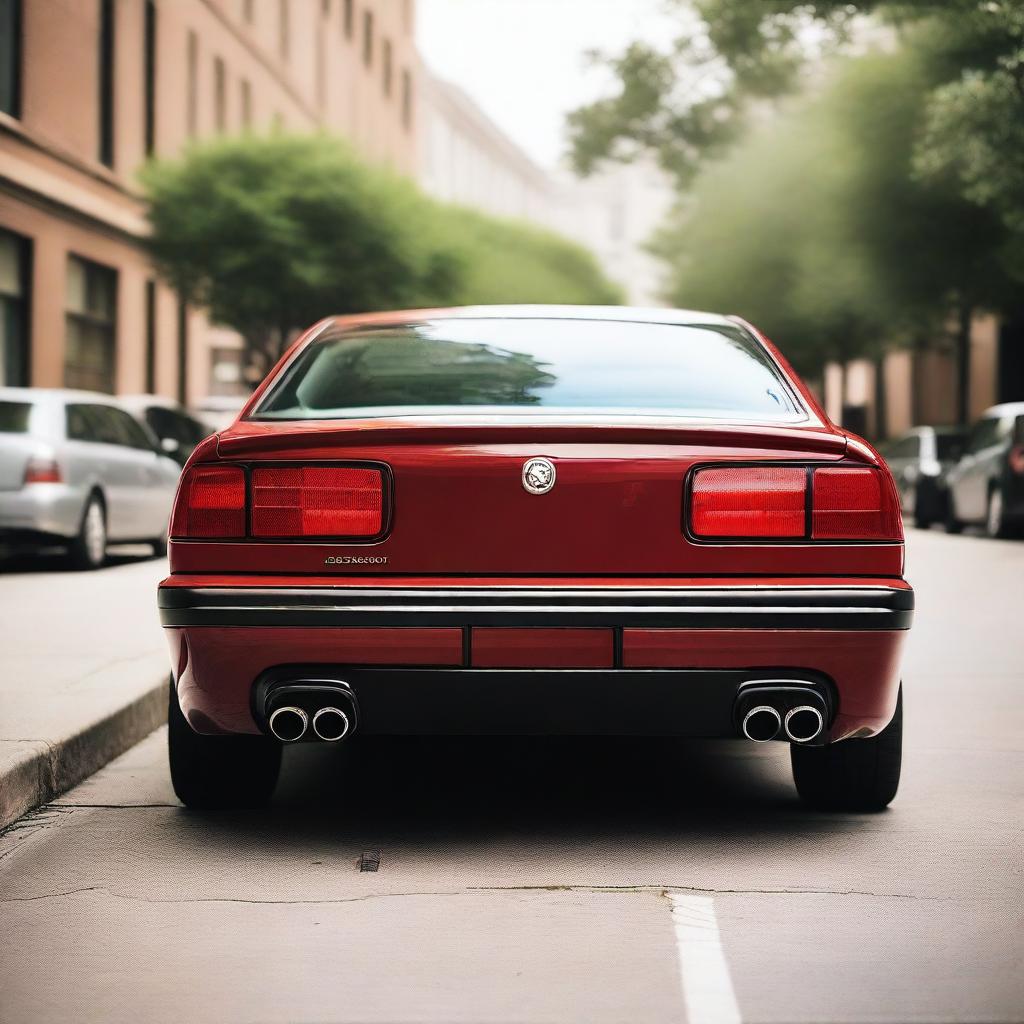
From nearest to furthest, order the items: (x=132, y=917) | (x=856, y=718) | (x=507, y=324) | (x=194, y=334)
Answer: (x=132, y=917) → (x=856, y=718) → (x=507, y=324) → (x=194, y=334)

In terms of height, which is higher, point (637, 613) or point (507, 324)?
point (507, 324)

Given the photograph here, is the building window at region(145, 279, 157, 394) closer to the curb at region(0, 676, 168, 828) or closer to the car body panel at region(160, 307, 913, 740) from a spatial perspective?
the curb at region(0, 676, 168, 828)

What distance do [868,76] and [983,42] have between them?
21.5ft

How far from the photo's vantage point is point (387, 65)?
190 ft

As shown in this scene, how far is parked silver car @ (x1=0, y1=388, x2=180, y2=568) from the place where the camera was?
13805 mm

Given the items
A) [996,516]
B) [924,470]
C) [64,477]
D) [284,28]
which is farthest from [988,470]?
[284,28]

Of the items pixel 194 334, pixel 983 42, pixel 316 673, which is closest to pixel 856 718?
pixel 316 673

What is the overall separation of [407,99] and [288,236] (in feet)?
103

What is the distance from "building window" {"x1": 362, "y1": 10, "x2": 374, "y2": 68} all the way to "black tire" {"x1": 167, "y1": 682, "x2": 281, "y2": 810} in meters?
50.6

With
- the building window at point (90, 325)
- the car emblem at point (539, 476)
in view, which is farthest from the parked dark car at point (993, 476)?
the car emblem at point (539, 476)

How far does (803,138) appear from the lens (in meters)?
38.5

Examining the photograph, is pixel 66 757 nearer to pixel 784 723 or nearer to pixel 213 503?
pixel 213 503

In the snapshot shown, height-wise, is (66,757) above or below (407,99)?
below

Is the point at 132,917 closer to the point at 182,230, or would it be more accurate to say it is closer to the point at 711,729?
the point at 711,729
